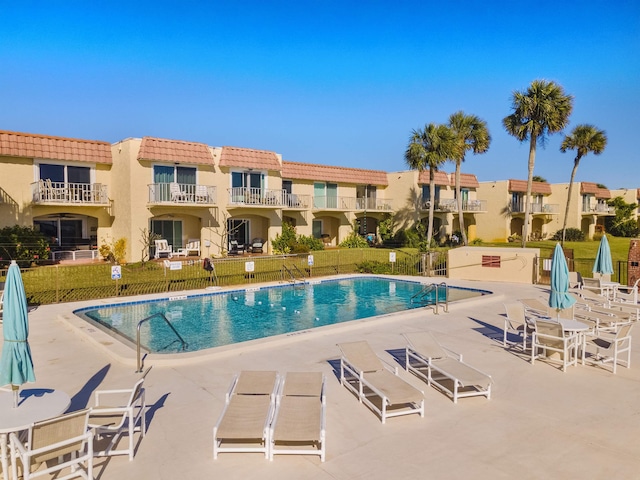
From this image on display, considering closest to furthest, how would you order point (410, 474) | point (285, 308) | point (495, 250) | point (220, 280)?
point (410, 474)
point (285, 308)
point (220, 280)
point (495, 250)

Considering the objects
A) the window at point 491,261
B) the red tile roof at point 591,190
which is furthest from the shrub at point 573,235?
the window at point 491,261

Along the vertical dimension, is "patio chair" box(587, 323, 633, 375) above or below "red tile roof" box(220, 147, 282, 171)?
below

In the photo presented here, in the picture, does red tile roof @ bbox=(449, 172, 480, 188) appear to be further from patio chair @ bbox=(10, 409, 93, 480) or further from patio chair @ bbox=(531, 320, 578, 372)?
patio chair @ bbox=(10, 409, 93, 480)

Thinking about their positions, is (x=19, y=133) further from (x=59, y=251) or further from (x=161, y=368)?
(x=161, y=368)

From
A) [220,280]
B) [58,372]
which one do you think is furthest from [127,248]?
[58,372]

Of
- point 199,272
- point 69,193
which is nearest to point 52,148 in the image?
point 69,193

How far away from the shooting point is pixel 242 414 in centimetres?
588

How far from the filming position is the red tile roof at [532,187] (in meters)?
42.4

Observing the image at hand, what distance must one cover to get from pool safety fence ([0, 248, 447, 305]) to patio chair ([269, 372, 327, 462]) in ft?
38.7

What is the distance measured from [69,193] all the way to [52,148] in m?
2.27

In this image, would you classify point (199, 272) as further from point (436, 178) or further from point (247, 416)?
point (436, 178)

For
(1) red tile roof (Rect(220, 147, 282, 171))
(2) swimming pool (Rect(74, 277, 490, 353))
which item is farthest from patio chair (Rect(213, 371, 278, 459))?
(1) red tile roof (Rect(220, 147, 282, 171))

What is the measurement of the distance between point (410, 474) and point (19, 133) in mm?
22891

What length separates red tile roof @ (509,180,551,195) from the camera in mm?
42375
